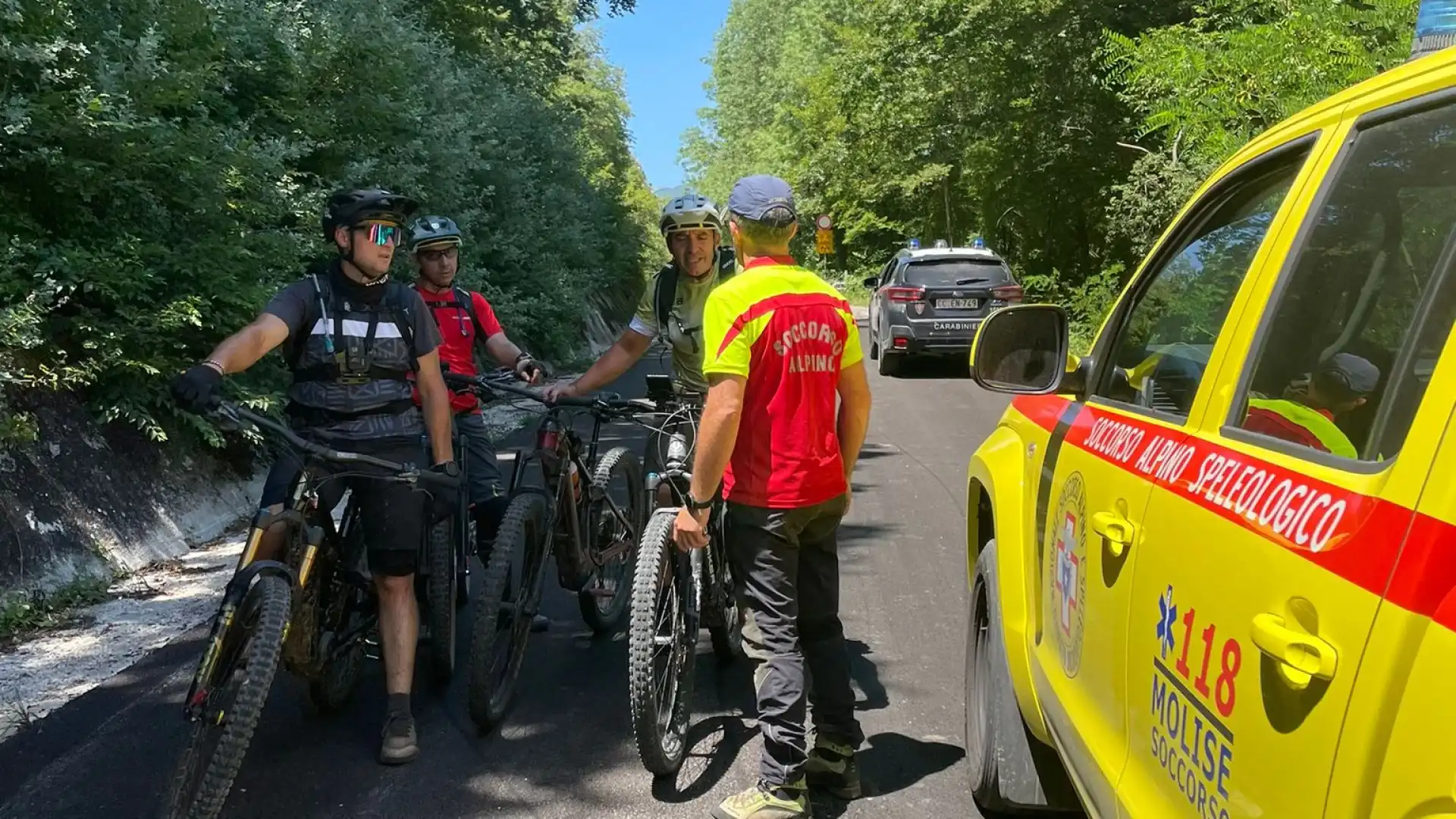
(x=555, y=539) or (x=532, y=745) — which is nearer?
(x=532, y=745)

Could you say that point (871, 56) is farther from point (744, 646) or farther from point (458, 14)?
point (744, 646)

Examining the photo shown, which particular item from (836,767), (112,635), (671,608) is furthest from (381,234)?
(112,635)

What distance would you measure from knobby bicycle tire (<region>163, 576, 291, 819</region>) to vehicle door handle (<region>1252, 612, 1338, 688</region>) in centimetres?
259

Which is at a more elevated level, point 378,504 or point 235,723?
point 378,504

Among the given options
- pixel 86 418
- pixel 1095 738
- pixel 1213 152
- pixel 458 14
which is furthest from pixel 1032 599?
pixel 458 14

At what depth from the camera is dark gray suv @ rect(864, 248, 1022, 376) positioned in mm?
14891

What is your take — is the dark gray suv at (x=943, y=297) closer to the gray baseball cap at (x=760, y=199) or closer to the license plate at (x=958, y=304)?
the license plate at (x=958, y=304)

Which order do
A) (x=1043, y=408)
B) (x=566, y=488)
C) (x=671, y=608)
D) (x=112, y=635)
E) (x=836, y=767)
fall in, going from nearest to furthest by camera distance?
(x=1043, y=408) → (x=836, y=767) → (x=671, y=608) → (x=566, y=488) → (x=112, y=635)

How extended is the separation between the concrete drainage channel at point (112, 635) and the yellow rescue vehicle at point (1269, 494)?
2962mm

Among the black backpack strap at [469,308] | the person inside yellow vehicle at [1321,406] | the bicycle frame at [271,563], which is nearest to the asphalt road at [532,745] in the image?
the bicycle frame at [271,563]

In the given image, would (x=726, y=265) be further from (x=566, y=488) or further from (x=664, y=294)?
(x=566, y=488)

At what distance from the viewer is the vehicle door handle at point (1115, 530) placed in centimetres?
208

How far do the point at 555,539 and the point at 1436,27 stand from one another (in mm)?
3519

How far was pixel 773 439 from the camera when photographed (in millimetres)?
3264
